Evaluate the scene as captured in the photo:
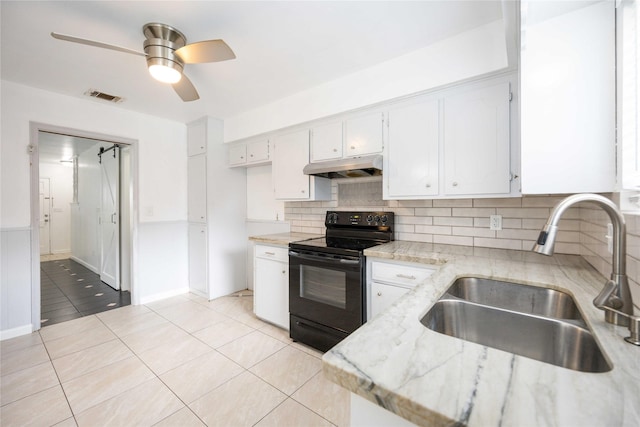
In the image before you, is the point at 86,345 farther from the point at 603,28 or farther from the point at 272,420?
the point at 603,28

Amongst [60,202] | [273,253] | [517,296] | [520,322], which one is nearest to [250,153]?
[273,253]

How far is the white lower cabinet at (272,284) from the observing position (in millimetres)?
2664

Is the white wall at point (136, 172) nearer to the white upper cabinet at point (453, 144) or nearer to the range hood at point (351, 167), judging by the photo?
the range hood at point (351, 167)

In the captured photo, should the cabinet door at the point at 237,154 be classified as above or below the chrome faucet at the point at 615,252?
above

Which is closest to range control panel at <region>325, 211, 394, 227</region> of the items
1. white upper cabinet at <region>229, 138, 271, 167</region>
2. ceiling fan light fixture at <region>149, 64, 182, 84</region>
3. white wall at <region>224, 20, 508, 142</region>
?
white wall at <region>224, 20, 508, 142</region>

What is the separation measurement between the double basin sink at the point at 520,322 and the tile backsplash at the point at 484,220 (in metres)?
0.37

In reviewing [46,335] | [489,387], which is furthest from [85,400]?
[489,387]

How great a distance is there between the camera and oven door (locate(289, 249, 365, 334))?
208 cm

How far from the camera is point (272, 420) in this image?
1.61 metres

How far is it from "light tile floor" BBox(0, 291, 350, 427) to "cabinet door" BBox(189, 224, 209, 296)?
76 cm

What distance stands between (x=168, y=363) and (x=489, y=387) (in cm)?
246

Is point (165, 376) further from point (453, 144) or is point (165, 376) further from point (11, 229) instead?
point (453, 144)

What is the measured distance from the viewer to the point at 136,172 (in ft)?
11.5

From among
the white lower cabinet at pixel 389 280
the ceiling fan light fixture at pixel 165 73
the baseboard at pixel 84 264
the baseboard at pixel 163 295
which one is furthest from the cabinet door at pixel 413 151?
the baseboard at pixel 84 264
